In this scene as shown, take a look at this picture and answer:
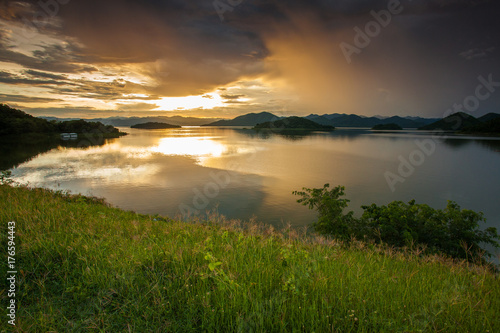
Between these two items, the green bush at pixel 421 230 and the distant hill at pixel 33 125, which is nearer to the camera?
the green bush at pixel 421 230

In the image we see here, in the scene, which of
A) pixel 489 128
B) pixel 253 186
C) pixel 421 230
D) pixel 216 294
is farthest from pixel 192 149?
pixel 489 128

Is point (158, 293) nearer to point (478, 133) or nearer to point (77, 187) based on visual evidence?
point (77, 187)

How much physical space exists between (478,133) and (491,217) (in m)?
192

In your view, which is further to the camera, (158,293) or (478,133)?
(478,133)

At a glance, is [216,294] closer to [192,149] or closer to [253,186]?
[253,186]

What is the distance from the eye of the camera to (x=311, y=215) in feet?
67.3

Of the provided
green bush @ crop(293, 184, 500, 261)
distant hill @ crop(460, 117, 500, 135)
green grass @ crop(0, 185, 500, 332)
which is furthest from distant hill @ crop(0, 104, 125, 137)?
distant hill @ crop(460, 117, 500, 135)

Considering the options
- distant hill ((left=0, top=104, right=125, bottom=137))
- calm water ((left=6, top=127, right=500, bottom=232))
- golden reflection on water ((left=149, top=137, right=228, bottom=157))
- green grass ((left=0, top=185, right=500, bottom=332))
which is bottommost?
calm water ((left=6, top=127, right=500, bottom=232))

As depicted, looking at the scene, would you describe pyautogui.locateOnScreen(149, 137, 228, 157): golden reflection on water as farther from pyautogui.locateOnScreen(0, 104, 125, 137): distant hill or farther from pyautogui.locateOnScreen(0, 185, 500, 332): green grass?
pyautogui.locateOnScreen(0, 104, 125, 137): distant hill

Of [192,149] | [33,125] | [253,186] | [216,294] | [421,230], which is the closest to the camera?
[216,294]

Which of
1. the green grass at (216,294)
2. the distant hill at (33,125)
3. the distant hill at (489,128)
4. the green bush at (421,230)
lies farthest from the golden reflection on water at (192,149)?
the distant hill at (489,128)

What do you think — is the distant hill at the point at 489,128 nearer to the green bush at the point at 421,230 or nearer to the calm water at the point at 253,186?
the calm water at the point at 253,186

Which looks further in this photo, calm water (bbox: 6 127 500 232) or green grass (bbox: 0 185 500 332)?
calm water (bbox: 6 127 500 232)

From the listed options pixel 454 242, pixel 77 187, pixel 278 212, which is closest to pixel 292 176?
pixel 278 212
